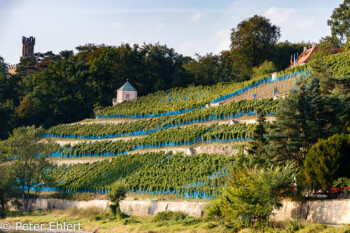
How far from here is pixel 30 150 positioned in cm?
4966

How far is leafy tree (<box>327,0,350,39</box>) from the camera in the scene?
224ft

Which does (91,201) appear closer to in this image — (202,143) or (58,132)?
(202,143)

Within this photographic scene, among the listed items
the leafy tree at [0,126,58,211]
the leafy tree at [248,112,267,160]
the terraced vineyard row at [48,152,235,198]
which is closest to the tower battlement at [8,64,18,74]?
the terraced vineyard row at [48,152,235,198]

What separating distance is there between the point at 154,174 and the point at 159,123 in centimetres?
1251

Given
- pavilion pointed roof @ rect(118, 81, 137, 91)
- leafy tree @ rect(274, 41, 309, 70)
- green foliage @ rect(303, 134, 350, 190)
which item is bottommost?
green foliage @ rect(303, 134, 350, 190)

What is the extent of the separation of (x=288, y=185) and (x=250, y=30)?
45910 millimetres

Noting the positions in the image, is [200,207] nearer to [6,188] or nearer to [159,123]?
[6,188]

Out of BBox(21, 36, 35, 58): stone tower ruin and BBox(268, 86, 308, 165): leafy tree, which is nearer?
BBox(268, 86, 308, 165): leafy tree

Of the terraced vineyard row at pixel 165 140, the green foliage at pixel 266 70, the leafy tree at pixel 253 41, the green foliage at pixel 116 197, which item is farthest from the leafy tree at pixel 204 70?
the green foliage at pixel 116 197

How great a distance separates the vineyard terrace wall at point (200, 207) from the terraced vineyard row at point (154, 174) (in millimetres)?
1574

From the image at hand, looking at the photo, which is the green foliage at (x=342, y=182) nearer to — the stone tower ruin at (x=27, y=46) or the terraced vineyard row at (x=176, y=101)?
the terraced vineyard row at (x=176, y=101)

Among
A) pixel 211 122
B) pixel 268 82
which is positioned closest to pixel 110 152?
pixel 211 122

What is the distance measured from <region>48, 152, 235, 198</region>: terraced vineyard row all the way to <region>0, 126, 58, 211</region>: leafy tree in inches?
90.7

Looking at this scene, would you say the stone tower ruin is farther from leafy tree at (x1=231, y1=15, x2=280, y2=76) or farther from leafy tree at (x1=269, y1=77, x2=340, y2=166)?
leafy tree at (x1=269, y1=77, x2=340, y2=166)
